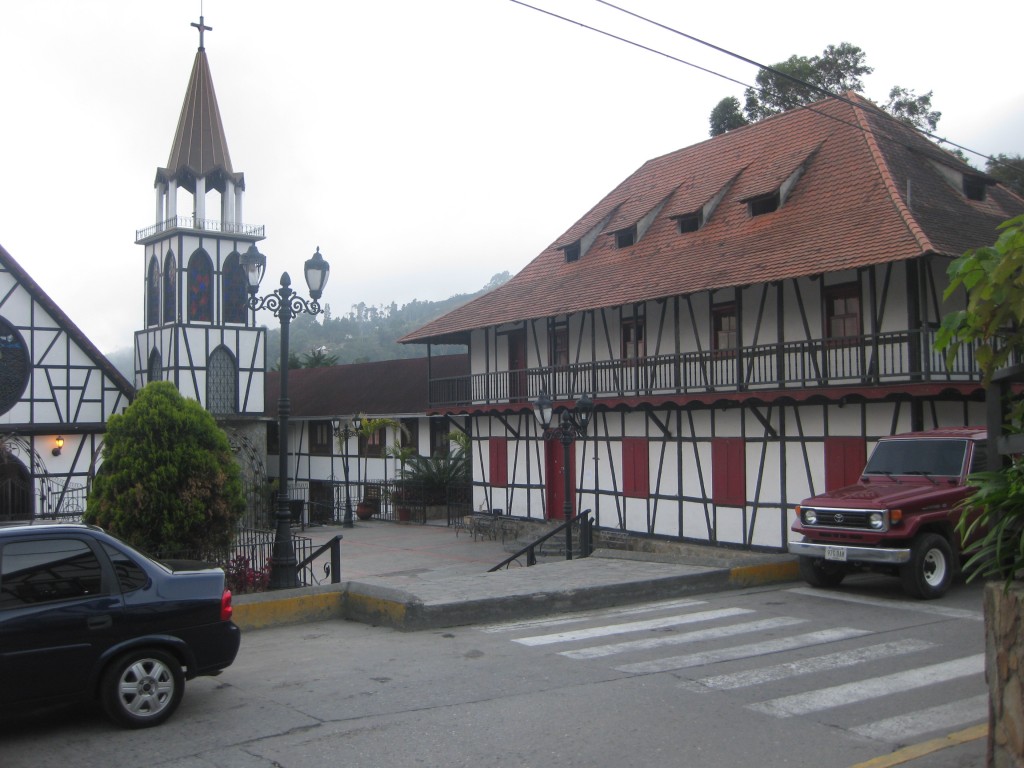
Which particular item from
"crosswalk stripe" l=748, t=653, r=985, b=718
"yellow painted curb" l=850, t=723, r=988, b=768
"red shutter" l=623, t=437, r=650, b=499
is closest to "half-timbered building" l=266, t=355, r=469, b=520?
"red shutter" l=623, t=437, r=650, b=499

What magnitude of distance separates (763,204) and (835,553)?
1230 centimetres

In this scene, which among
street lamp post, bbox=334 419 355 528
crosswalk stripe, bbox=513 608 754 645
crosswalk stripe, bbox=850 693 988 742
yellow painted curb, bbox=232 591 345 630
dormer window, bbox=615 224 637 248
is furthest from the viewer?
street lamp post, bbox=334 419 355 528

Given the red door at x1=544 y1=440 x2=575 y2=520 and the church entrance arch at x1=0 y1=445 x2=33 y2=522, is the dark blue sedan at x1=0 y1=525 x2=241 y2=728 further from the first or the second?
the church entrance arch at x1=0 y1=445 x2=33 y2=522

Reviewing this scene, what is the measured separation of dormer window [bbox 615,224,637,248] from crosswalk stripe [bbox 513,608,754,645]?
16331 mm

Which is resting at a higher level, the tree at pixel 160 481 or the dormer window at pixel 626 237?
the dormer window at pixel 626 237

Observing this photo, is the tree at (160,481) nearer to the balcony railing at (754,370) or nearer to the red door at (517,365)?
the balcony railing at (754,370)

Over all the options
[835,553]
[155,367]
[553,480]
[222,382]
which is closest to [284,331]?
[835,553]

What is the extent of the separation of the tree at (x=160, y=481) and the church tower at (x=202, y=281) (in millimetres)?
25311

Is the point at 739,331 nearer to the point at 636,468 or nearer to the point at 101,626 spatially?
the point at 636,468

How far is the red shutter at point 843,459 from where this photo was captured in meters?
18.7

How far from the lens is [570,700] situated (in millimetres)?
7691

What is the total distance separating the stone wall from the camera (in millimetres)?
4969

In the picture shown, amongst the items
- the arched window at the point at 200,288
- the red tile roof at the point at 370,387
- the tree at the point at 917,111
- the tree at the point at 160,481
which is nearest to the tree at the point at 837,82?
the tree at the point at 917,111

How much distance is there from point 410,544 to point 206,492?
14.7 meters
